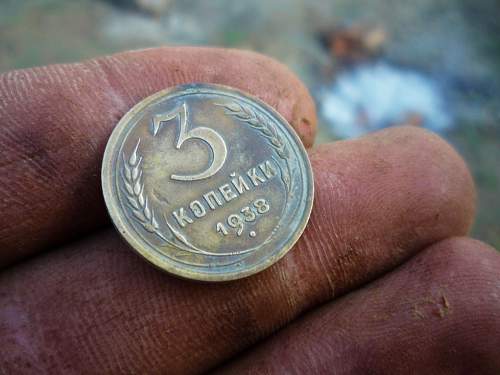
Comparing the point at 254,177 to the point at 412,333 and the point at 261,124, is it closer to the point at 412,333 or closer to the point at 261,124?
the point at 261,124

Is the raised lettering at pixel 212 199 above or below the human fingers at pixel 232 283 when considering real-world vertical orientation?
above

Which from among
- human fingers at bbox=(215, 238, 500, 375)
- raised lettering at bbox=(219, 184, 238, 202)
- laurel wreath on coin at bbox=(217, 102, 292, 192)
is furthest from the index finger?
human fingers at bbox=(215, 238, 500, 375)

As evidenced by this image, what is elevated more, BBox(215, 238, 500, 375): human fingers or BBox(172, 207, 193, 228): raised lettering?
BBox(172, 207, 193, 228): raised lettering

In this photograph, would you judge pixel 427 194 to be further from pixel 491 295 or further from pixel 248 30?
pixel 248 30

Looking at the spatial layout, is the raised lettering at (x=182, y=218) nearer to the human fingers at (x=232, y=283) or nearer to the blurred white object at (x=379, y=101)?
the human fingers at (x=232, y=283)

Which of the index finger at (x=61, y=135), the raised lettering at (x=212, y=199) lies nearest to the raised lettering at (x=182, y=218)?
the raised lettering at (x=212, y=199)

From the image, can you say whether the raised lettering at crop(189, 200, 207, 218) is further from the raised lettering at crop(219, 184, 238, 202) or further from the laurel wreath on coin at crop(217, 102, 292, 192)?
the laurel wreath on coin at crop(217, 102, 292, 192)
